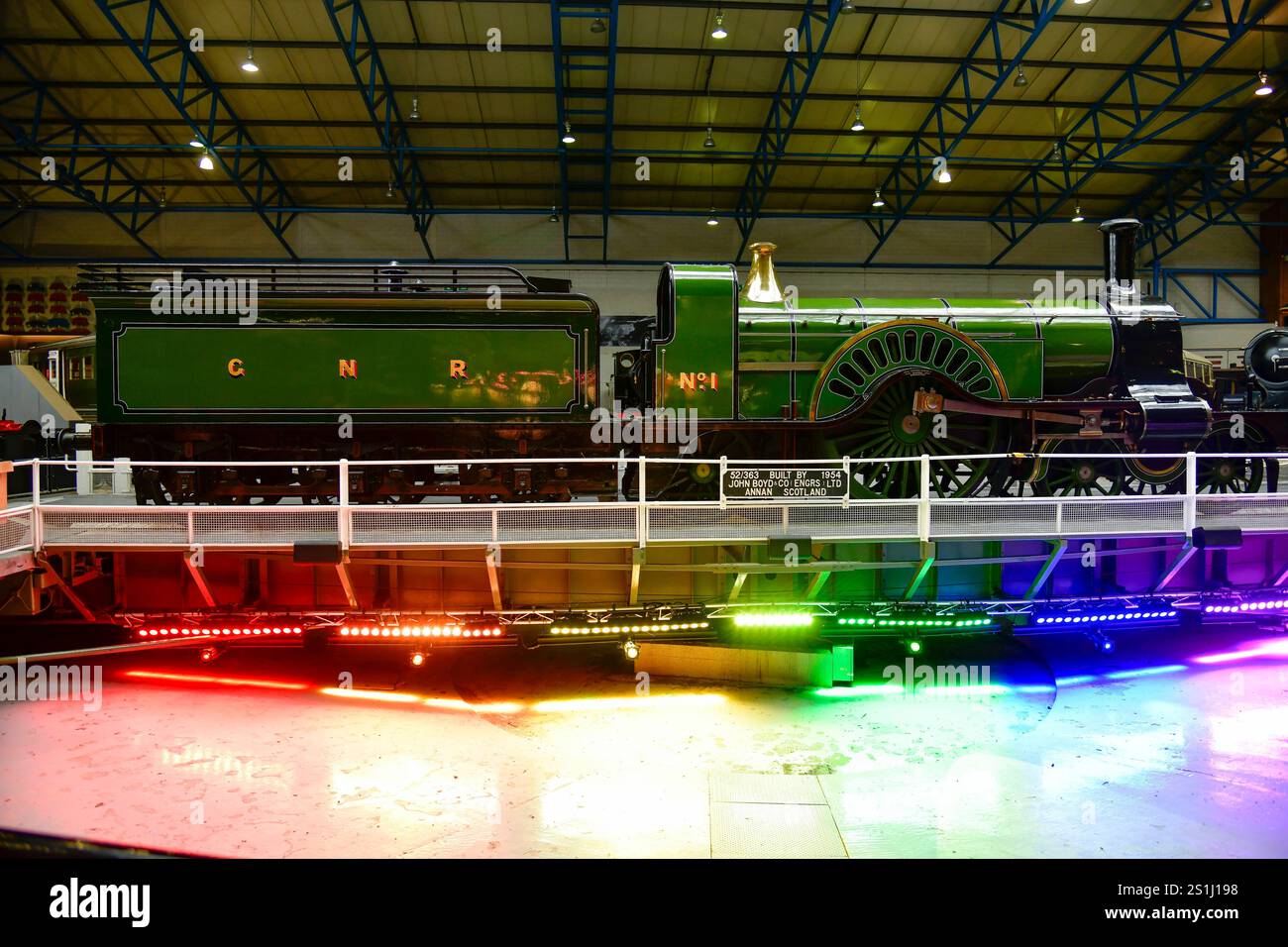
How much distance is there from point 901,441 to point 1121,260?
4022mm

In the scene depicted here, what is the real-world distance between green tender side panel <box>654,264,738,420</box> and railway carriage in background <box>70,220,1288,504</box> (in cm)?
2

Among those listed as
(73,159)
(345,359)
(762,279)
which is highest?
(73,159)

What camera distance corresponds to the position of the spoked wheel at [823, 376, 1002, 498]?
9.05 meters

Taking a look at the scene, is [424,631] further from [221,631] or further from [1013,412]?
[1013,412]

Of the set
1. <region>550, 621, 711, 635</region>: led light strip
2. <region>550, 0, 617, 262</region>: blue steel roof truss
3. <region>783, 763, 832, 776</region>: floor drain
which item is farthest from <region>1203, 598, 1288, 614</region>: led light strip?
<region>550, 0, 617, 262</region>: blue steel roof truss

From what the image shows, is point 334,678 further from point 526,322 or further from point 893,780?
point 893,780

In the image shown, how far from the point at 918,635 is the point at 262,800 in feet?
22.1

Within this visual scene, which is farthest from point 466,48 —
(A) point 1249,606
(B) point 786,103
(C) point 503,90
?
(A) point 1249,606

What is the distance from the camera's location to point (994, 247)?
21359 mm

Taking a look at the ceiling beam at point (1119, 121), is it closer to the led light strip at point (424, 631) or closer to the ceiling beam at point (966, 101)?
the ceiling beam at point (966, 101)

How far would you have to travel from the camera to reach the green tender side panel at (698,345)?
8719 mm

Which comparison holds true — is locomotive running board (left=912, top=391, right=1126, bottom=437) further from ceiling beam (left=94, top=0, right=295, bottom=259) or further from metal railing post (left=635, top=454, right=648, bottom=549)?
ceiling beam (left=94, top=0, right=295, bottom=259)

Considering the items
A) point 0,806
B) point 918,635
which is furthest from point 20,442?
point 918,635

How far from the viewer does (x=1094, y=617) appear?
862 cm
